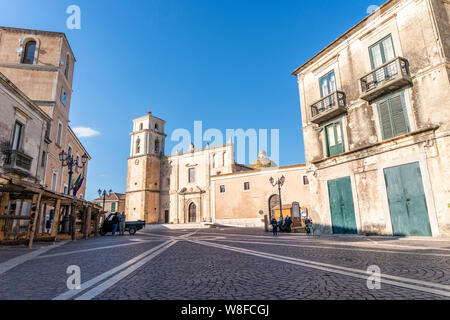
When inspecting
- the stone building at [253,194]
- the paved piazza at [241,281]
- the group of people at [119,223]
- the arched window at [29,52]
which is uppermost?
the arched window at [29,52]

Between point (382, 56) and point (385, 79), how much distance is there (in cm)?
147

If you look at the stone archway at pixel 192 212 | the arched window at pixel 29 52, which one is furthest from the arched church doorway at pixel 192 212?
the arched window at pixel 29 52

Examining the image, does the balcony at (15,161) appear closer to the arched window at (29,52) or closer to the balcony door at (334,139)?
the arched window at (29,52)

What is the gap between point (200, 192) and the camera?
41281mm

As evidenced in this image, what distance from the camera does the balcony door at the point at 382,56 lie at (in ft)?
37.8

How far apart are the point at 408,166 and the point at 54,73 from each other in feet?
71.3

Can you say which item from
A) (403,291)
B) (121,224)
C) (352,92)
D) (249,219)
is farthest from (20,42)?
(249,219)

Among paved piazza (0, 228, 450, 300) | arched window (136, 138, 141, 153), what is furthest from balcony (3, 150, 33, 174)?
arched window (136, 138, 141, 153)

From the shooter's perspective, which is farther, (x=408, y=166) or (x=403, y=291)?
(x=408, y=166)

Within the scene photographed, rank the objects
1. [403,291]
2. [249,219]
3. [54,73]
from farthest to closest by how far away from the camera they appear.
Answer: [249,219], [54,73], [403,291]

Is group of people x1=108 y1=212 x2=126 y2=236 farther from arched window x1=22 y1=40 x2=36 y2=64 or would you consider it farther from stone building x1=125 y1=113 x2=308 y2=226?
stone building x1=125 y1=113 x2=308 y2=226

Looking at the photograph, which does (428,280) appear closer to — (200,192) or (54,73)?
(54,73)

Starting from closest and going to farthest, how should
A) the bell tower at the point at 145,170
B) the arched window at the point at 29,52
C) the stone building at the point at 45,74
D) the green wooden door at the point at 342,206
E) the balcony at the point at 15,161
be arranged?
the balcony at the point at 15,161, the green wooden door at the point at 342,206, the stone building at the point at 45,74, the arched window at the point at 29,52, the bell tower at the point at 145,170

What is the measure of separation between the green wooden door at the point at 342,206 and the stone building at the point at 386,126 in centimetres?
5
